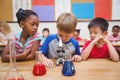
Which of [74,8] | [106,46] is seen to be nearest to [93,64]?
[106,46]

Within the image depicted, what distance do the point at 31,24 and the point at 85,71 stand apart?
0.73 meters

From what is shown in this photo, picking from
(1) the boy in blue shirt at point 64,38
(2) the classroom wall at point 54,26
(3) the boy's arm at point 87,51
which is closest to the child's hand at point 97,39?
(3) the boy's arm at point 87,51

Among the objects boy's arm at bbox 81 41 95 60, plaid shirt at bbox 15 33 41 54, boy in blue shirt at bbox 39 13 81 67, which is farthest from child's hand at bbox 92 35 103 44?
plaid shirt at bbox 15 33 41 54

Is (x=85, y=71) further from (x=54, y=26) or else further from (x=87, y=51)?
(x=54, y=26)

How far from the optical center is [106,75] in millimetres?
1247

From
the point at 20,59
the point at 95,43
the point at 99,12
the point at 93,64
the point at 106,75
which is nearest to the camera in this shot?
the point at 106,75

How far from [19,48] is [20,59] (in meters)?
0.18

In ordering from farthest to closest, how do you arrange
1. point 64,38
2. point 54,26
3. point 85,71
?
point 54,26, point 64,38, point 85,71

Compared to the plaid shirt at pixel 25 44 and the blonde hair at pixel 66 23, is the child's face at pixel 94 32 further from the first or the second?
the plaid shirt at pixel 25 44

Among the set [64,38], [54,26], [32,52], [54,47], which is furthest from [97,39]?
[54,26]

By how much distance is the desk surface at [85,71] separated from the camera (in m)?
1.22

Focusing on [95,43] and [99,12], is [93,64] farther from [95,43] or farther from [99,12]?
A: [99,12]

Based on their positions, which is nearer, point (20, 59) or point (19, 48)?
point (20, 59)

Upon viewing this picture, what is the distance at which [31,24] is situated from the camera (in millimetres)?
1793
